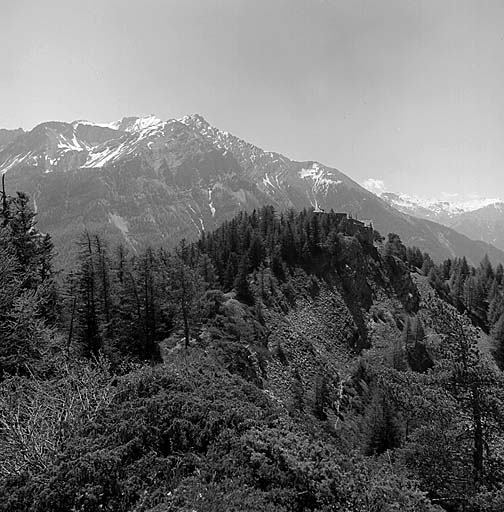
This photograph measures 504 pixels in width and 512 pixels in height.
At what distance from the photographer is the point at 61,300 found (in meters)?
32.2

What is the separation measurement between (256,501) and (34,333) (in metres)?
14.6

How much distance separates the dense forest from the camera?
9156mm

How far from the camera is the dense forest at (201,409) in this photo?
9156 mm

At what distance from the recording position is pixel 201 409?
12.5 m

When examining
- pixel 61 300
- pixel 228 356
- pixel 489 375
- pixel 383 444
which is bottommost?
pixel 383 444

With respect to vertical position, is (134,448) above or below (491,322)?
above

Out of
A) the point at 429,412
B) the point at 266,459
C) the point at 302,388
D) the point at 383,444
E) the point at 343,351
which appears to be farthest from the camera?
the point at 343,351

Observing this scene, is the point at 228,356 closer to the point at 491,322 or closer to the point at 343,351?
the point at 343,351

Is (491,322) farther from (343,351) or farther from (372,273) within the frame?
(343,351)

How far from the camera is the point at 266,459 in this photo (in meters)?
9.93

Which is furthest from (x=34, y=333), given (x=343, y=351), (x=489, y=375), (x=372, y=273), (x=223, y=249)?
(x=372, y=273)

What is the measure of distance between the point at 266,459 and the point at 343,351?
4725 cm

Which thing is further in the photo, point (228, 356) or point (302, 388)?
point (302, 388)

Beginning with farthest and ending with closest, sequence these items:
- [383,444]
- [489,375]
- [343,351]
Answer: [343,351] < [383,444] < [489,375]
